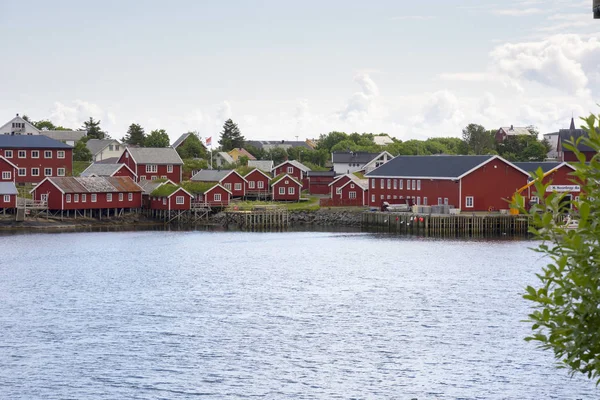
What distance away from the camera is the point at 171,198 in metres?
81.8

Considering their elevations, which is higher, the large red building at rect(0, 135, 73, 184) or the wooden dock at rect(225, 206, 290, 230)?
the large red building at rect(0, 135, 73, 184)

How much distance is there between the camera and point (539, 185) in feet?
37.8

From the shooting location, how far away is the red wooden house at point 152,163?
310 feet

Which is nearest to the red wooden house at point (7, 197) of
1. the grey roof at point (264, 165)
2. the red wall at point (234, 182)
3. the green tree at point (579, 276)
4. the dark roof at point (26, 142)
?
the dark roof at point (26, 142)

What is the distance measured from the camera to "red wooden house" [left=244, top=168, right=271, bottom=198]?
305ft

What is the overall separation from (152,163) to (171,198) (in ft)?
47.7

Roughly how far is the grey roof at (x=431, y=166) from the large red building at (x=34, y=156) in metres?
31.0

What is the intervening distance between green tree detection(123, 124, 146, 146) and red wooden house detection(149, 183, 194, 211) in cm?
5095

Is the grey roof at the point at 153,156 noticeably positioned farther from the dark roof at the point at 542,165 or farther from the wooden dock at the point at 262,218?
the dark roof at the point at 542,165

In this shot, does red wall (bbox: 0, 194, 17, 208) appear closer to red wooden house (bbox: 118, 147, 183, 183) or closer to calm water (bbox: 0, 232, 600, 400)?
calm water (bbox: 0, 232, 600, 400)

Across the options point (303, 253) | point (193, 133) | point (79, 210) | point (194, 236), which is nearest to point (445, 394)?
point (303, 253)

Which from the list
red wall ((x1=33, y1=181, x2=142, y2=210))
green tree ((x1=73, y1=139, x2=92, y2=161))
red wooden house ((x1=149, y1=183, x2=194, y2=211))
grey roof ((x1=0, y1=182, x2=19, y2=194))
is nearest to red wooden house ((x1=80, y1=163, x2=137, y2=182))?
red wooden house ((x1=149, y1=183, x2=194, y2=211))

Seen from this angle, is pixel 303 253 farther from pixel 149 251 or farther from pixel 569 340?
pixel 569 340

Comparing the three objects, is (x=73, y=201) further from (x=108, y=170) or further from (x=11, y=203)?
(x=108, y=170)
